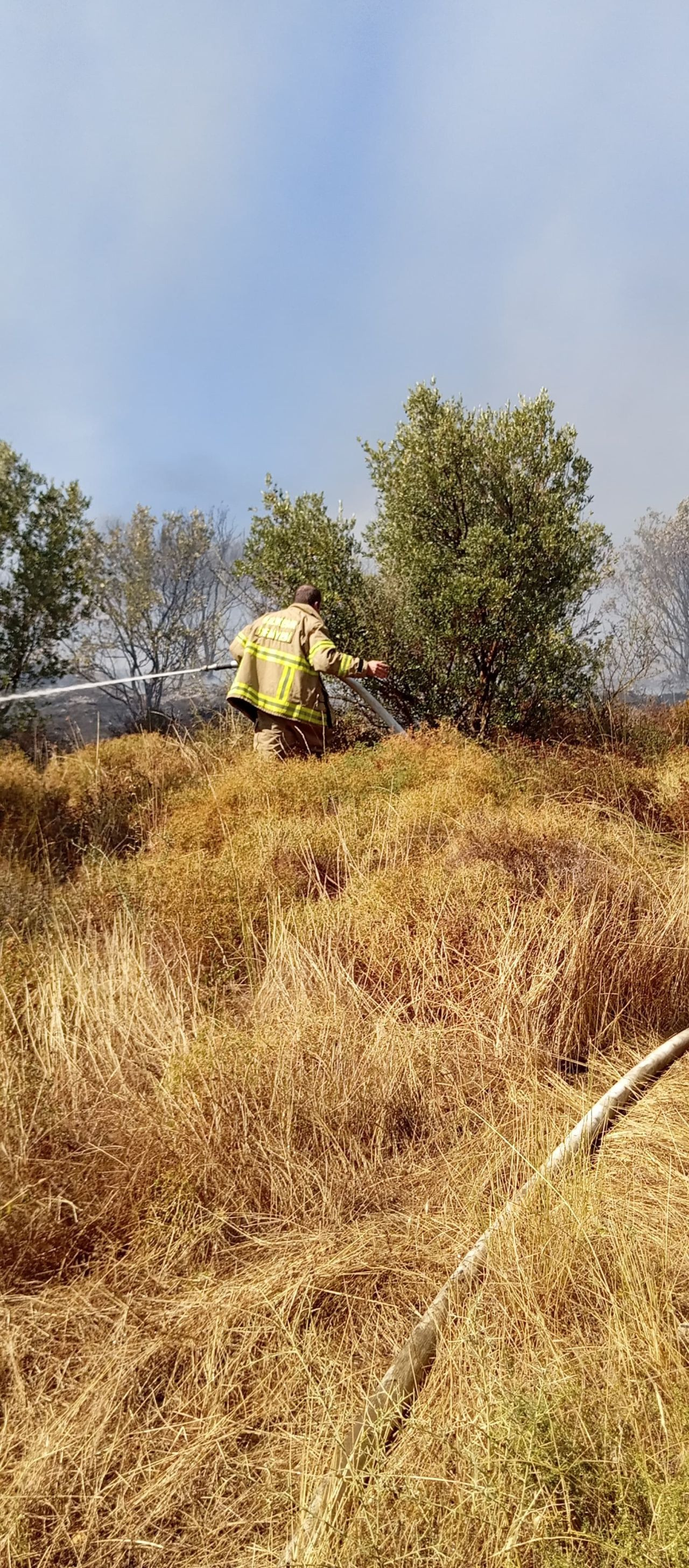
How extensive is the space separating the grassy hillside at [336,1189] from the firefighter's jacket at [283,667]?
5.75 feet

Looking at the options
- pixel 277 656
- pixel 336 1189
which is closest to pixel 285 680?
pixel 277 656

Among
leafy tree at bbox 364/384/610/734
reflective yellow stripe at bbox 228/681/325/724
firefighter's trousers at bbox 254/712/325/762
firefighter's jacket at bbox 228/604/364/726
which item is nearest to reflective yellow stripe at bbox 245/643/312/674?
firefighter's jacket at bbox 228/604/364/726

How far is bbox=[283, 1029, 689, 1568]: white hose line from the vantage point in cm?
154

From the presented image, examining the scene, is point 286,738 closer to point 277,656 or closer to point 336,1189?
point 277,656

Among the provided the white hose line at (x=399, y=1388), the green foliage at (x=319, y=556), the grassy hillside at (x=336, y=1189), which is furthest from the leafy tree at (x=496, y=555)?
the white hose line at (x=399, y=1388)

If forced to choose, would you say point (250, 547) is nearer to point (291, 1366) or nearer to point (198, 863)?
point (198, 863)

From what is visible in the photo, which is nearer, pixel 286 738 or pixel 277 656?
pixel 277 656

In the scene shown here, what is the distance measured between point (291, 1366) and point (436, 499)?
743 centimetres

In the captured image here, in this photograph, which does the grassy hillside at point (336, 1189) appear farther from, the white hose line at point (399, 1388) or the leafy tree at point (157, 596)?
the leafy tree at point (157, 596)

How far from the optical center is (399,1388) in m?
1.84

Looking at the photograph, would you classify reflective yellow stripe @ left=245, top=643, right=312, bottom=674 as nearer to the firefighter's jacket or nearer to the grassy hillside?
the firefighter's jacket

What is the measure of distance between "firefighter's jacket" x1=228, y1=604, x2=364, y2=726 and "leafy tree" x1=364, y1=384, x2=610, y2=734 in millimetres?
1619

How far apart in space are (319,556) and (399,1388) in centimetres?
769

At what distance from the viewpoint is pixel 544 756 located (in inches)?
262
